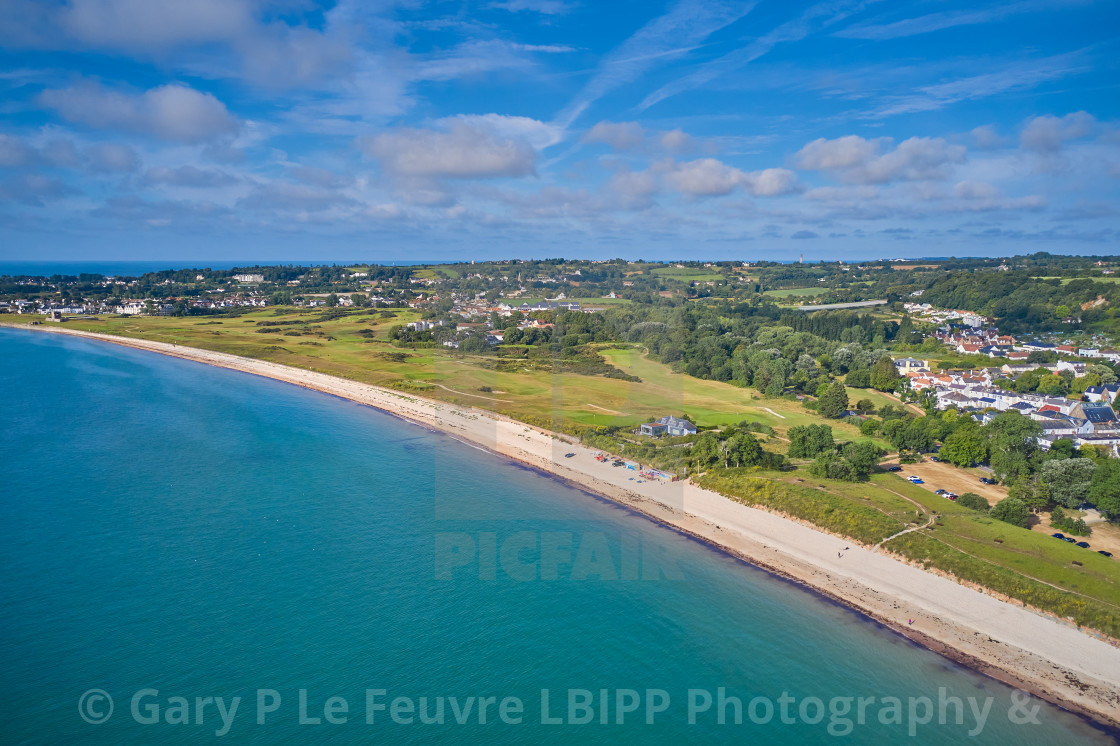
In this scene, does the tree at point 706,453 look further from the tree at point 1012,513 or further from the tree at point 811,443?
the tree at point 1012,513

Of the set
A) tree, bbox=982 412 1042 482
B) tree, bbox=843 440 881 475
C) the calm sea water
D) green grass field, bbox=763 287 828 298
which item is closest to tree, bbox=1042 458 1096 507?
tree, bbox=982 412 1042 482

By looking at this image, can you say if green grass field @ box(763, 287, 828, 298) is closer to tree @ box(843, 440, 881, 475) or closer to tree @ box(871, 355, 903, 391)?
tree @ box(871, 355, 903, 391)

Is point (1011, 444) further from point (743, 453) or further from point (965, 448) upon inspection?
point (743, 453)

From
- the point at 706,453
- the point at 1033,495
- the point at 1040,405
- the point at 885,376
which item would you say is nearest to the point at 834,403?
the point at 1040,405

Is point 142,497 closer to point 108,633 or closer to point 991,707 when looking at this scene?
point 108,633

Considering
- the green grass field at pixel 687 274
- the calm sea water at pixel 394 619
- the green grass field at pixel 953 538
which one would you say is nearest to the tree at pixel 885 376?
the green grass field at pixel 953 538

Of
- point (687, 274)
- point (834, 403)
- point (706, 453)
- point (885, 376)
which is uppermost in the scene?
point (687, 274)
